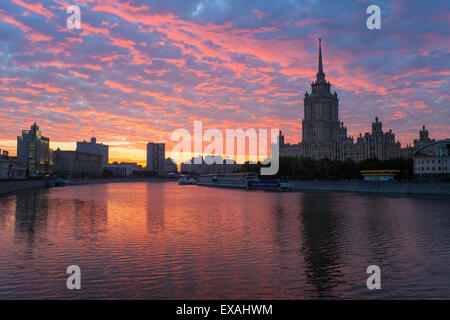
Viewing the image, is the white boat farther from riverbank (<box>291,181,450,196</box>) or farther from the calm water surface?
the calm water surface

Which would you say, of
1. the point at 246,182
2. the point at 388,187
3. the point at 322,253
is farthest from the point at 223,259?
the point at 246,182

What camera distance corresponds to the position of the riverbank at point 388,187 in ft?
256

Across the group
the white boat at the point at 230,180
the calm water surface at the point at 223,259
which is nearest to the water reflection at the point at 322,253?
the calm water surface at the point at 223,259

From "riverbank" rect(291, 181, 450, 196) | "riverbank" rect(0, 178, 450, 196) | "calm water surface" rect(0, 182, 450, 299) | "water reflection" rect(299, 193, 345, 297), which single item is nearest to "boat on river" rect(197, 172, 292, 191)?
"riverbank" rect(291, 181, 450, 196)

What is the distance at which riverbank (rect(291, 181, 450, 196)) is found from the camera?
78062mm

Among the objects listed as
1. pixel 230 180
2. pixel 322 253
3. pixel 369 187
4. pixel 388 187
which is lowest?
pixel 322 253

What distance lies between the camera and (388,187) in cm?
8906

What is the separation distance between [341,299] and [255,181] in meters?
116

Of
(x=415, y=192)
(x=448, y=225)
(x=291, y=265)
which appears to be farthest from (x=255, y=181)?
(x=291, y=265)

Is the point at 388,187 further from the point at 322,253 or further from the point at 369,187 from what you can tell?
the point at 322,253

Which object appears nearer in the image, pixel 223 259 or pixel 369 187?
pixel 223 259

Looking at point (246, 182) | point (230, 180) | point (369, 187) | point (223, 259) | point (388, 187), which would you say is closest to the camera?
point (223, 259)

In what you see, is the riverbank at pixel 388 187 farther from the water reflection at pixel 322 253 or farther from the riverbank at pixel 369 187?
the water reflection at pixel 322 253
